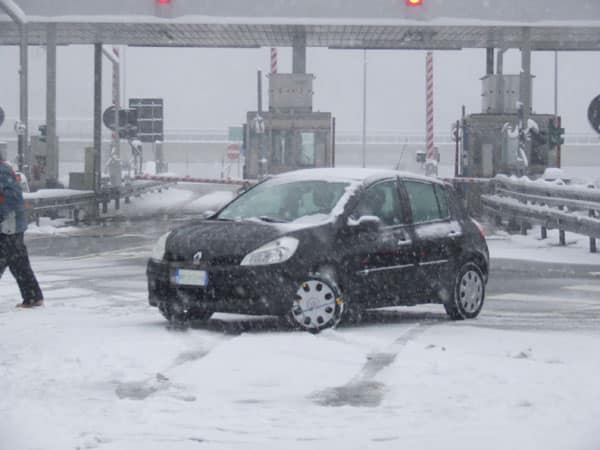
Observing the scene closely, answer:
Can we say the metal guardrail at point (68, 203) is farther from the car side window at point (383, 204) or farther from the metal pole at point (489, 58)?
the car side window at point (383, 204)

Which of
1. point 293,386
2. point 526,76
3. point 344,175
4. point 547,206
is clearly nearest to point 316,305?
point 344,175

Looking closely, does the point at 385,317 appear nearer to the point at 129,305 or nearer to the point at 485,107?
the point at 129,305

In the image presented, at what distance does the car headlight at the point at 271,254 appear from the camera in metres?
10.9

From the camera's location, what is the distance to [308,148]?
42.7 meters

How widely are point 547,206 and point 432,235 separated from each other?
1559 centimetres

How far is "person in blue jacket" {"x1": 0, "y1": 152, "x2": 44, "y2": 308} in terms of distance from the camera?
516 inches

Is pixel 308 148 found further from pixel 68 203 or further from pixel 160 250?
pixel 160 250

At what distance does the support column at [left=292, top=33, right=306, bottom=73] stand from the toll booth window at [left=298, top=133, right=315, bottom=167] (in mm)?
1947

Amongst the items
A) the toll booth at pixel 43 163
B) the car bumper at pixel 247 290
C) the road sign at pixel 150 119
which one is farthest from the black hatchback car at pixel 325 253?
the road sign at pixel 150 119

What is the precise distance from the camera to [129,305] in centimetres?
1348

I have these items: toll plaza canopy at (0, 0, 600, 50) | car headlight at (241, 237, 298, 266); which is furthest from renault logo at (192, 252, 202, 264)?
toll plaza canopy at (0, 0, 600, 50)

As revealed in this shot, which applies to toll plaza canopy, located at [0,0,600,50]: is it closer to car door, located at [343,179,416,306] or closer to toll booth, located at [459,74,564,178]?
toll booth, located at [459,74,564,178]

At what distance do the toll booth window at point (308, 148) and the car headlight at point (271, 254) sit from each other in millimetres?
31492

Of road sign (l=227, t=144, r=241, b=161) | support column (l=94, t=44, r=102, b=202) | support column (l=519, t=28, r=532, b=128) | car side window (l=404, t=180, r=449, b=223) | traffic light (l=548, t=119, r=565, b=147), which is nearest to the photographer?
car side window (l=404, t=180, r=449, b=223)
